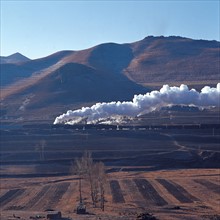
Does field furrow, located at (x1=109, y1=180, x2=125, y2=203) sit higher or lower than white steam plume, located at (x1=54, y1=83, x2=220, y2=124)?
lower

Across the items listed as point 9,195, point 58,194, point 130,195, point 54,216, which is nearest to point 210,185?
point 130,195

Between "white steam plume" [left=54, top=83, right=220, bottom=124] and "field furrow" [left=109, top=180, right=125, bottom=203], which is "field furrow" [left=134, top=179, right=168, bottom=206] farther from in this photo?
"white steam plume" [left=54, top=83, right=220, bottom=124]

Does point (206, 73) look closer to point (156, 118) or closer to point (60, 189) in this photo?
point (156, 118)

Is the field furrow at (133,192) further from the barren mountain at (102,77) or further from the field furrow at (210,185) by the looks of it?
the barren mountain at (102,77)

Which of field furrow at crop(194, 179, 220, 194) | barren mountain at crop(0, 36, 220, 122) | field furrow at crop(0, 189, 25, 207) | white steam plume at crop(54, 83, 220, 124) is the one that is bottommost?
field furrow at crop(0, 189, 25, 207)

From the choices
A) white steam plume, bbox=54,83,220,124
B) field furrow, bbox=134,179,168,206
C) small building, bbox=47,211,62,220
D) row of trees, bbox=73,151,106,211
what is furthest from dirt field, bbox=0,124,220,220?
white steam plume, bbox=54,83,220,124

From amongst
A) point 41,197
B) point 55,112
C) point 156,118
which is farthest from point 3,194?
point 55,112

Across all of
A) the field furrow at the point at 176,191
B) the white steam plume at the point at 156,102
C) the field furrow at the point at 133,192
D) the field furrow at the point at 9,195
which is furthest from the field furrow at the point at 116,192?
the white steam plume at the point at 156,102
